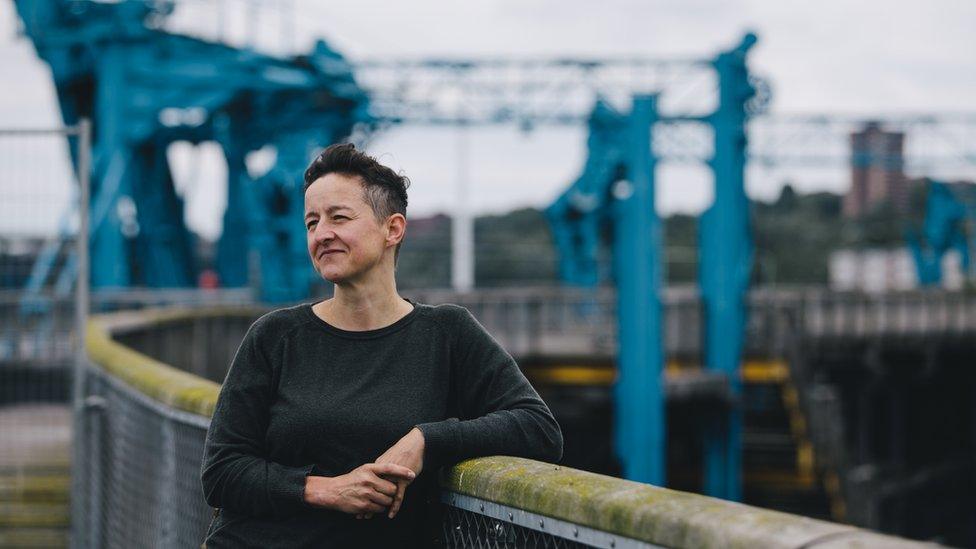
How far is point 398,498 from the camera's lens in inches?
121

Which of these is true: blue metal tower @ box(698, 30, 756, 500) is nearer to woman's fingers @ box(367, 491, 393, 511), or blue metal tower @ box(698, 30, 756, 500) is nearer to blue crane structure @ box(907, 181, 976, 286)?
woman's fingers @ box(367, 491, 393, 511)

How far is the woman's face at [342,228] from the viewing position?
3236 mm

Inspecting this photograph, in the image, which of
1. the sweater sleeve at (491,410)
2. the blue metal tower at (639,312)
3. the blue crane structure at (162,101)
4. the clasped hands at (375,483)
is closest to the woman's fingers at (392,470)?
the clasped hands at (375,483)

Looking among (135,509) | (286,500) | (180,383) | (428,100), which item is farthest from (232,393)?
(428,100)

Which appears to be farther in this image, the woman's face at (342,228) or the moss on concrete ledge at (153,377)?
the moss on concrete ledge at (153,377)

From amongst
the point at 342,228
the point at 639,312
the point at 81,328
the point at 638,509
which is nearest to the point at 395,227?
the point at 342,228

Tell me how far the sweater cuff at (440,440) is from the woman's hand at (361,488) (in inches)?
3.2

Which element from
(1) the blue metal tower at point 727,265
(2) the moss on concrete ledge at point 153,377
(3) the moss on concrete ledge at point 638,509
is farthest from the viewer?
(1) the blue metal tower at point 727,265

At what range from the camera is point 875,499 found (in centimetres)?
3369

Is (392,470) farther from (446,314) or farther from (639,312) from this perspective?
(639,312)

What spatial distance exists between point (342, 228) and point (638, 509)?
1192 millimetres

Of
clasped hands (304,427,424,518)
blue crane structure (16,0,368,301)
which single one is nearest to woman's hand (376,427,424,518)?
clasped hands (304,427,424,518)

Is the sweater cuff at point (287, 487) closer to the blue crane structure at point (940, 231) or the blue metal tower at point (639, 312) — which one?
the blue metal tower at point (639, 312)

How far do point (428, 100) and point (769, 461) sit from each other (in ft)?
46.7
